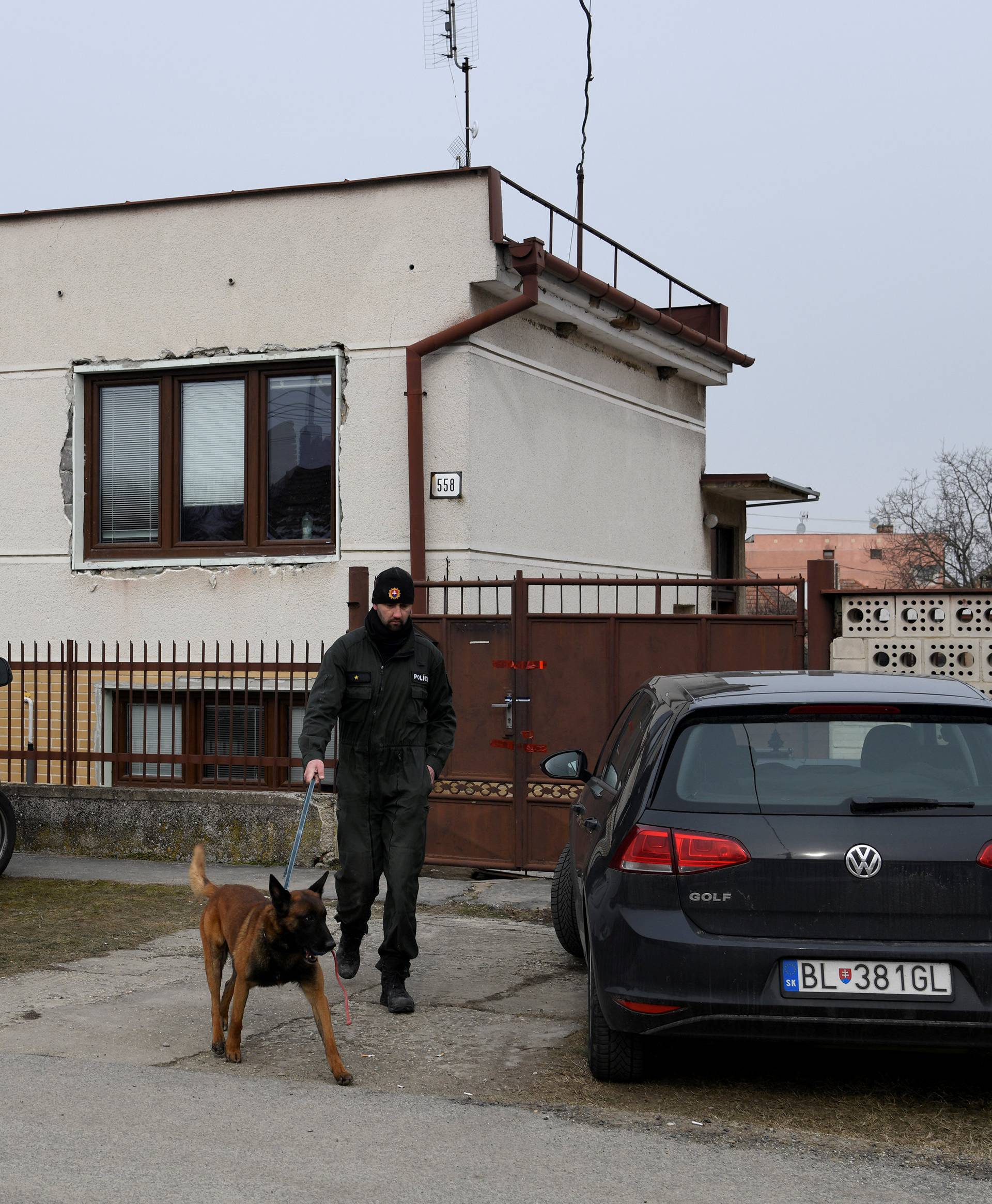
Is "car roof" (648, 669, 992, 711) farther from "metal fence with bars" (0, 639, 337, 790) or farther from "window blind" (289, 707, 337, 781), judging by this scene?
"metal fence with bars" (0, 639, 337, 790)

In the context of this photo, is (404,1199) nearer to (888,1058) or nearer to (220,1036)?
(220,1036)

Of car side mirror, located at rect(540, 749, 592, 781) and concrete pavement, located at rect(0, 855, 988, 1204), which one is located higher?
car side mirror, located at rect(540, 749, 592, 781)

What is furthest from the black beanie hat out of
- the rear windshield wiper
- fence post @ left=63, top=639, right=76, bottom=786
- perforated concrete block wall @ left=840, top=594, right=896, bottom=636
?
fence post @ left=63, top=639, right=76, bottom=786

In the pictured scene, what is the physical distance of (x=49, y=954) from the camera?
7535 millimetres

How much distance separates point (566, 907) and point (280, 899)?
2404mm

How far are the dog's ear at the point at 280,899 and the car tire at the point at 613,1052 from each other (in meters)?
1.12

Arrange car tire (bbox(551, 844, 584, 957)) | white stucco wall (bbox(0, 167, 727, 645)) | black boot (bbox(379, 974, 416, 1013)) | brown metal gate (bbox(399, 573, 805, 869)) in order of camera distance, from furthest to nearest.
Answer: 1. white stucco wall (bbox(0, 167, 727, 645))
2. brown metal gate (bbox(399, 573, 805, 869))
3. car tire (bbox(551, 844, 584, 957))
4. black boot (bbox(379, 974, 416, 1013))

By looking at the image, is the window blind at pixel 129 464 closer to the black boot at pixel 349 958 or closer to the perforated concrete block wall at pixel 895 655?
the perforated concrete block wall at pixel 895 655

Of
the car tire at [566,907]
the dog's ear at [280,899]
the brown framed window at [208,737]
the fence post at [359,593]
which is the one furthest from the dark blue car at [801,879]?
the brown framed window at [208,737]

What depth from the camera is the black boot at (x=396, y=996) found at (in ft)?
20.7

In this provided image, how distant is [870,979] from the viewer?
4652mm

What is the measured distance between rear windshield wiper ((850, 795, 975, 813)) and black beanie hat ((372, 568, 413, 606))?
8.04 feet

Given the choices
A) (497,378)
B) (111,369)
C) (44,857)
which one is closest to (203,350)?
(111,369)

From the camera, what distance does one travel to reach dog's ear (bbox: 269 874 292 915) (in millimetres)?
5113
